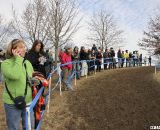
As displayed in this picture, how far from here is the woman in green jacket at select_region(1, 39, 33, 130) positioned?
6.46m

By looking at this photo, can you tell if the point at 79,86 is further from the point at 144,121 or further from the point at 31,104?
the point at 31,104

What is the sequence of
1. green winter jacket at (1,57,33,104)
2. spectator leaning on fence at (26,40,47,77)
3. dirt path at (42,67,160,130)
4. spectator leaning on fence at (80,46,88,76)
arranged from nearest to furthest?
1. green winter jacket at (1,57,33,104)
2. spectator leaning on fence at (26,40,47,77)
3. dirt path at (42,67,160,130)
4. spectator leaning on fence at (80,46,88,76)

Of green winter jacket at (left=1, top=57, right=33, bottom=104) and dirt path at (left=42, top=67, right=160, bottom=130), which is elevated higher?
green winter jacket at (left=1, top=57, right=33, bottom=104)

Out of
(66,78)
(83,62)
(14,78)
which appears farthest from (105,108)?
(83,62)

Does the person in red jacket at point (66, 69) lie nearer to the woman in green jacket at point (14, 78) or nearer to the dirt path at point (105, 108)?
the dirt path at point (105, 108)

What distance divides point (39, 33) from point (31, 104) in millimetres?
29221

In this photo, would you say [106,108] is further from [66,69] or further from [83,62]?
[83,62]

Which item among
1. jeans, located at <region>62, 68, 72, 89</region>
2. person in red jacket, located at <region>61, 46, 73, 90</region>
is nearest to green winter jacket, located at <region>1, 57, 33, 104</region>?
person in red jacket, located at <region>61, 46, 73, 90</region>

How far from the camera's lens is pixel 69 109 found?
42.4ft

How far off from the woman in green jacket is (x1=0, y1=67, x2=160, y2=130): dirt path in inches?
176

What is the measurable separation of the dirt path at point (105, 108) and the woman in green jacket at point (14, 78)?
4.47 metres

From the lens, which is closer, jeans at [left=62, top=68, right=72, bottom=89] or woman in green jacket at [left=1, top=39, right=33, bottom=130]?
woman in green jacket at [left=1, top=39, right=33, bottom=130]

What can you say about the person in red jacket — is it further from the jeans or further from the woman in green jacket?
the woman in green jacket

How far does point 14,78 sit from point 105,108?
6928 millimetres
